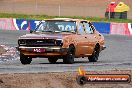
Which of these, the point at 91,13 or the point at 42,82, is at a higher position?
the point at 42,82

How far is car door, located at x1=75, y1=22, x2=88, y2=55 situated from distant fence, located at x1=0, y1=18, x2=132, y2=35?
19020mm

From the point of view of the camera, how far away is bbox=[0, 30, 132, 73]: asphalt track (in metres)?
13.5

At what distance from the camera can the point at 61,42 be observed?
16.4 metres

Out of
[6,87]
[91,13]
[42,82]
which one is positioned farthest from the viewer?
[91,13]

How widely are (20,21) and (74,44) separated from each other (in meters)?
24.0

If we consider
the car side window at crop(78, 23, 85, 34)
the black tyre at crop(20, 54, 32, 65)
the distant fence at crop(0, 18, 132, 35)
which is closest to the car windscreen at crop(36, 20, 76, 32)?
the car side window at crop(78, 23, 85, 34)

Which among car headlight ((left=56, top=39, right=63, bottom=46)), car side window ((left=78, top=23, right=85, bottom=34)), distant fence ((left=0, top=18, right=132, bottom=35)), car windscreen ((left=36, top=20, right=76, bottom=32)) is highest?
car windscreen ((left=36, top=20, right=76, bottom=32))

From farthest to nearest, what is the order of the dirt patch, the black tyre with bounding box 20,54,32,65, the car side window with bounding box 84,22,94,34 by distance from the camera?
1. the car side window with bounding box 84,22,94,34
2. the black tyre with bounding box 20,54,32,65
3. the dirt patch

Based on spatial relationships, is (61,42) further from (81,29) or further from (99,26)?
(99,26)

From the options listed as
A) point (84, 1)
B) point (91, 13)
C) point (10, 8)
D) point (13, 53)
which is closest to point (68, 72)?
point (13, 53)

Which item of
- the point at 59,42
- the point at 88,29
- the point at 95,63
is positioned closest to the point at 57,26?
the point at 59,42

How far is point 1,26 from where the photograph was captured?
1633 inches

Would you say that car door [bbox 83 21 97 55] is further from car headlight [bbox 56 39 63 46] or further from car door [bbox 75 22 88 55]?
car headlight [bbox 56 39 63 46]

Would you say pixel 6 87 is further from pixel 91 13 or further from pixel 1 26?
pixel 91 13
